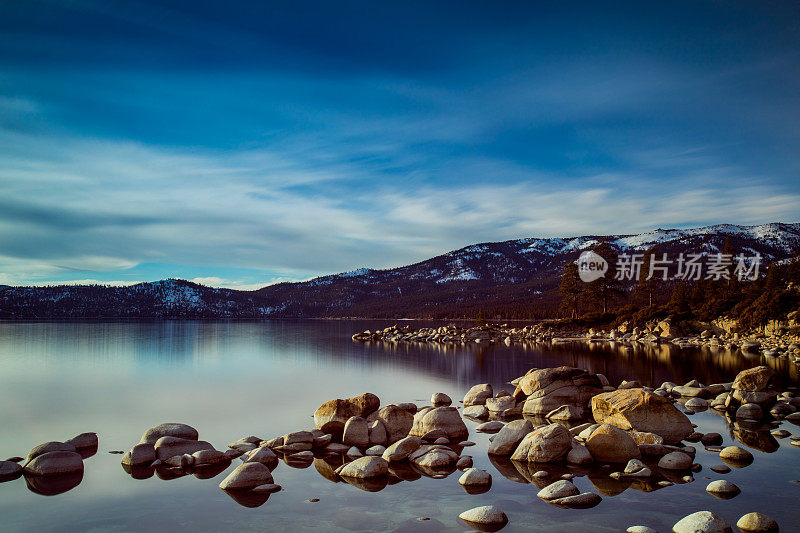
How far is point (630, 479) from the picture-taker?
40.8 ft

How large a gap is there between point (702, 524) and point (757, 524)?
42.9 inches

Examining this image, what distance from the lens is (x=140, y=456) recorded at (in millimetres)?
14086

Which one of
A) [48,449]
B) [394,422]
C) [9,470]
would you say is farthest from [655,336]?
[9,470]

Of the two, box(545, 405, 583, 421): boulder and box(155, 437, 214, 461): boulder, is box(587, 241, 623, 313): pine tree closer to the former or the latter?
box(545, 405, 583, 421): boulder

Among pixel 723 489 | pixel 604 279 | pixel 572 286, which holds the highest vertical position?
pixel 604 279

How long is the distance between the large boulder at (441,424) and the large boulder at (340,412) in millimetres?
1674

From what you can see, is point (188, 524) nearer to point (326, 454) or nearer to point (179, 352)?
point (326, 454)

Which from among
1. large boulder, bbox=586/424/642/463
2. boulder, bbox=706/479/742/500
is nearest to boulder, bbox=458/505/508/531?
boulder, bbox=706/479/742/500

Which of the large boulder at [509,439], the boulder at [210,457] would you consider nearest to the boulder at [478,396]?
the large boulder at [509,439]

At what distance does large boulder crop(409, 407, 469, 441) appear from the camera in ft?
55.5

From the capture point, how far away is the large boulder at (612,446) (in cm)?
1384

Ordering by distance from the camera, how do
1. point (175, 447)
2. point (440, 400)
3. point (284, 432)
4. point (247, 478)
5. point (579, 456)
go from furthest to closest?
point (440, 400) < point (284, 432) < point (175, 447) < point (579, 456) < point (247, 478)

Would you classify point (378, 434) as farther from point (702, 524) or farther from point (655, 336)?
point (655, 336)

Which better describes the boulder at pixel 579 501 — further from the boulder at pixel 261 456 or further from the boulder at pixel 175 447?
the boulder at pixel 175 447
